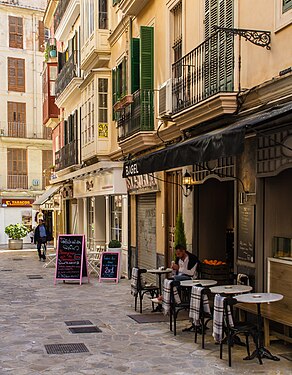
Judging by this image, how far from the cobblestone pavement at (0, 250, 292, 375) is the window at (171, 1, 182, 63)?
6115 millimetres

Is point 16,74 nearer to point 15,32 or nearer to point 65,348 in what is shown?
point 15,32

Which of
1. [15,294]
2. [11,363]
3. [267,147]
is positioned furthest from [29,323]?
[267,147]

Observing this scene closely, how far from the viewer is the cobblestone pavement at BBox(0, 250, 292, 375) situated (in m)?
7.75

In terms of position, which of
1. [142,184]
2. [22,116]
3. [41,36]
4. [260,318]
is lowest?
[260,318]

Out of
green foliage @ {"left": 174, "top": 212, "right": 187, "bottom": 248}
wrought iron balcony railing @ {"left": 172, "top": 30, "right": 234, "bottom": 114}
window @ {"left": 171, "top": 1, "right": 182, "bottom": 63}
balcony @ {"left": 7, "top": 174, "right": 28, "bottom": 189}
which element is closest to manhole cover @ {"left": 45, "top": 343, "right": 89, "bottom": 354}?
green foliage @ {"left": 174, "top": 212, "right": 187, "bottom": 248}

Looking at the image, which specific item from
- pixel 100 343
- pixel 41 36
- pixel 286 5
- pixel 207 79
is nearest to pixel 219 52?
pixel 207 79

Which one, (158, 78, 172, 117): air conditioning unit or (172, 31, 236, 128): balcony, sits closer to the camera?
(172, 31, 236, 128): balcony

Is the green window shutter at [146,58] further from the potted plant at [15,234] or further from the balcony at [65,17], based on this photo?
the potted plant at [15,234]

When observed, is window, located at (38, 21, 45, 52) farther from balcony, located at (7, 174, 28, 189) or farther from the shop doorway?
the shop doorway

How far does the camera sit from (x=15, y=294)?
48.3 ft

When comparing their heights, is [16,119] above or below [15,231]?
above

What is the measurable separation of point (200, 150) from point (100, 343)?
366 cm

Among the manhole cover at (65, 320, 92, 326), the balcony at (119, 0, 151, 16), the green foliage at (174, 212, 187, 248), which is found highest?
the balcony at (119, 0, 151, 16)

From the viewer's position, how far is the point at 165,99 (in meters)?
13.8
